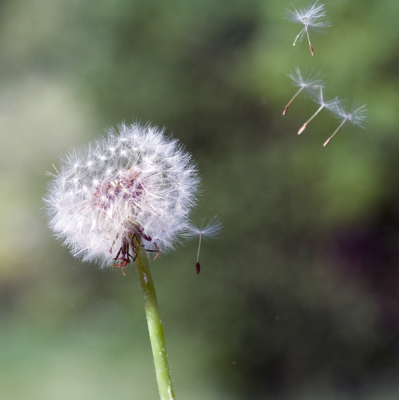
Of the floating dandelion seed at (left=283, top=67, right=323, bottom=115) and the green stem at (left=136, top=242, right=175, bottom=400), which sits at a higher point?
the floating dandelion seed at (left=283, top=67, right=323, bottom=115)

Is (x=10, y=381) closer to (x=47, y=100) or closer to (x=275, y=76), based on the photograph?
(x=47, y=100)

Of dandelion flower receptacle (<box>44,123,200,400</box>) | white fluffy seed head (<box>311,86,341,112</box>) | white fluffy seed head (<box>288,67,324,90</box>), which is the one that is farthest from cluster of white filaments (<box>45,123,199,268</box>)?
white fluffy seed head (<box>288,67,324,90</box>)

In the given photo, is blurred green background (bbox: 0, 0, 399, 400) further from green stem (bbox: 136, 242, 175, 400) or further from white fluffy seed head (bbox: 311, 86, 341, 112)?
green stem (bbox: 136, 242, 175, 400)

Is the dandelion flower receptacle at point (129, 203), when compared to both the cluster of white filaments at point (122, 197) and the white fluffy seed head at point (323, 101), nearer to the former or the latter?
the cluster of white filaments at point (122, 197)

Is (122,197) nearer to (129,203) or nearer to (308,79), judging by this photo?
(129,203)

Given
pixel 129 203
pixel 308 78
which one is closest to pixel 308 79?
pixel 308 78

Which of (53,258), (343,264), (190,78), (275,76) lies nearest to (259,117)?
(275,76)

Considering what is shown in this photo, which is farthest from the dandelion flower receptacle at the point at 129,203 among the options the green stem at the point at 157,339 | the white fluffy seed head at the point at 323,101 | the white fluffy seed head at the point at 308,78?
the white fluffy seed head at the point at 308,78
